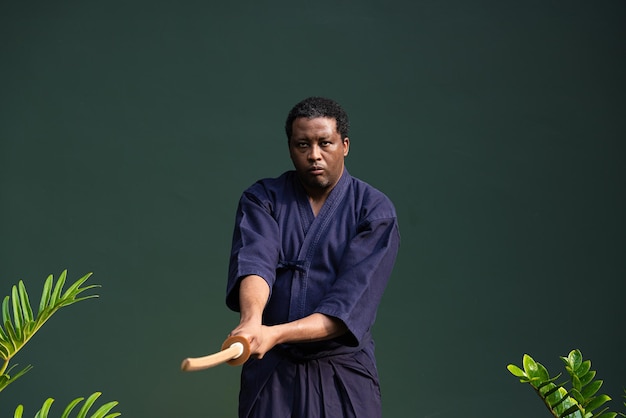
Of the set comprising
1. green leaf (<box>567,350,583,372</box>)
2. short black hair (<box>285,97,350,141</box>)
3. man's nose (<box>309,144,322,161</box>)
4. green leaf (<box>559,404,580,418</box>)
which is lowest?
green leaf (<box>559,404,580,418</box>)

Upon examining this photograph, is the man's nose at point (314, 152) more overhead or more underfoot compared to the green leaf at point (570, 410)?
more overhead

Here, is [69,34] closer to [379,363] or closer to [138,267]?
[138,267]

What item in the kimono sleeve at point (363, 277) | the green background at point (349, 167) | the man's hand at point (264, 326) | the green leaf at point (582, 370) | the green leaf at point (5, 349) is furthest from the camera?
the green background at point (349, 167)

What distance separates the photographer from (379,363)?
3816 mm

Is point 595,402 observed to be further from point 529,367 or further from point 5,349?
point 5,349

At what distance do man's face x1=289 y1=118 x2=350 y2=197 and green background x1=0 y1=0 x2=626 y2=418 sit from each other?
4.47 ft

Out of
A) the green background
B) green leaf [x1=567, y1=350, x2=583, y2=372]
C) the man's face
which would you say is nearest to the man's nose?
the man's face

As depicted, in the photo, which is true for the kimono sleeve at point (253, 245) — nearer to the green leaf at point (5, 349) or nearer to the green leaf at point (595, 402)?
the green leaf at point (5, 349)

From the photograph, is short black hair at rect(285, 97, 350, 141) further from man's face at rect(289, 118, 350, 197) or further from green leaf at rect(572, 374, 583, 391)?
green leaf at rect(572, 374, 583, 391)

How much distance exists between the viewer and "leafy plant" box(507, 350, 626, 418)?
223cm

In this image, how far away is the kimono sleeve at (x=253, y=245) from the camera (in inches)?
89.5

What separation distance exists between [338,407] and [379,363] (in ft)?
5.07

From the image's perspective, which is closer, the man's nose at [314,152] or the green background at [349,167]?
the man's nose at [314,152]

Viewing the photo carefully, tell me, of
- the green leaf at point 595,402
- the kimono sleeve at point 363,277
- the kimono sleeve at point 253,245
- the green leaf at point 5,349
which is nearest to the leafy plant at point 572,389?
the green leaf at point 595,402
